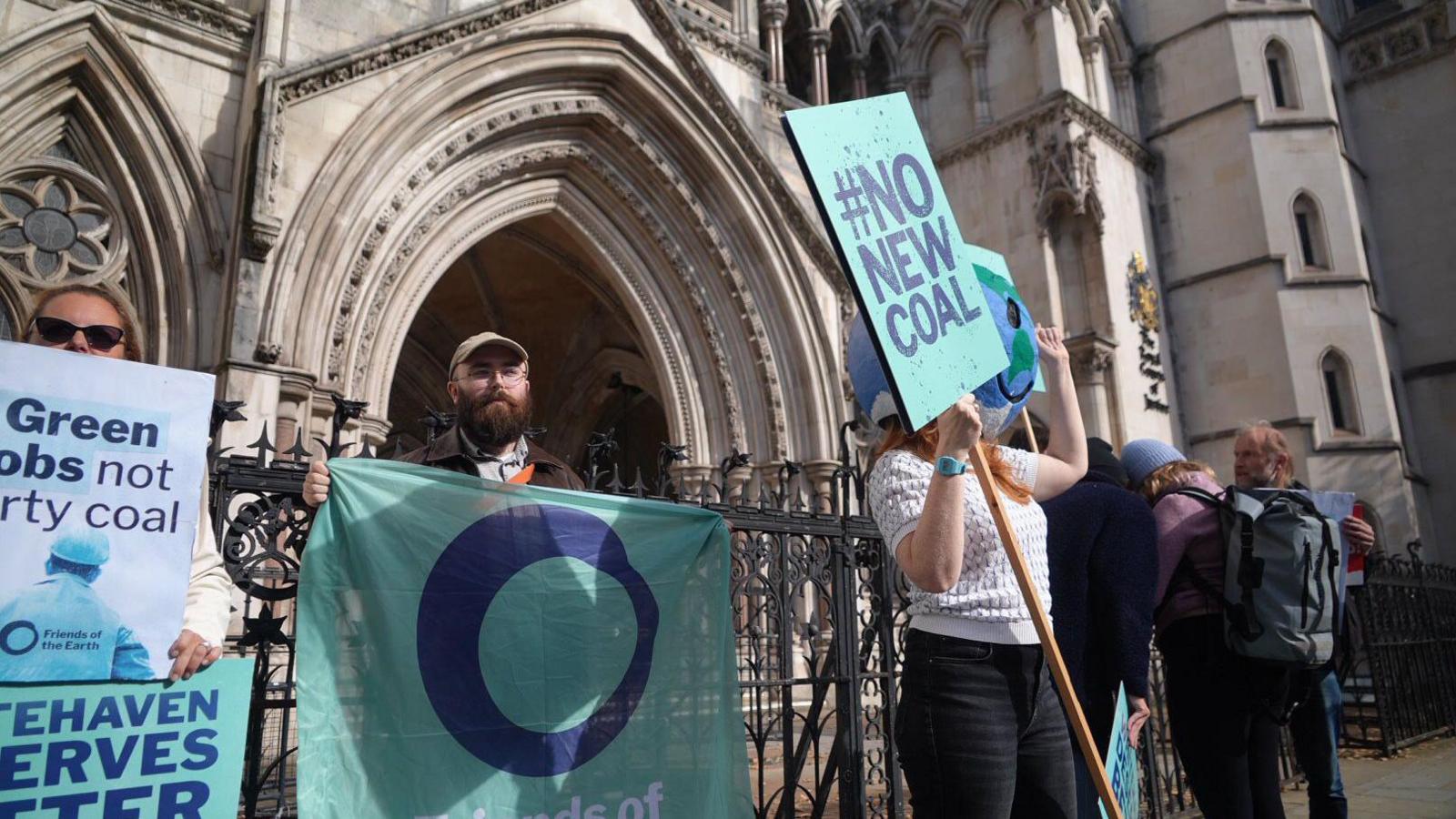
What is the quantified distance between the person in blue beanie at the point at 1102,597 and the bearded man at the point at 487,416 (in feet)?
5.54

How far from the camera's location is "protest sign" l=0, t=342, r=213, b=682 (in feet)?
7.02

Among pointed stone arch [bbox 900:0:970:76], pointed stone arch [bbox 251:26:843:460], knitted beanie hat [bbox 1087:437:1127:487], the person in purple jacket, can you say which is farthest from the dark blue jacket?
pointed stone arch [bbox 900:0:970:76]

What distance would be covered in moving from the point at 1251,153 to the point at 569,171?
1392 cm

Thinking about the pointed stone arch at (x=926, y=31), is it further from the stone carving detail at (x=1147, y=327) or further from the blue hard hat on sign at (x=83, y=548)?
the blue hard hat on sign at (x=83, y=548)

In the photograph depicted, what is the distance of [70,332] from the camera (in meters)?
2.37

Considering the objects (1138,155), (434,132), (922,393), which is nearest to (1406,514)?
(1138,155)

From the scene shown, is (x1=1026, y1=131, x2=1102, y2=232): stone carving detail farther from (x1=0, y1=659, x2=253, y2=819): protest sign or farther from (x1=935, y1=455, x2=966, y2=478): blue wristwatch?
(x1=0, y1=659, x2=253, y2=819): protest sign

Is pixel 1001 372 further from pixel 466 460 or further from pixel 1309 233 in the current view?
pixel 1309 233

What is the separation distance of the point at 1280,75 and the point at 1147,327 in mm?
6104

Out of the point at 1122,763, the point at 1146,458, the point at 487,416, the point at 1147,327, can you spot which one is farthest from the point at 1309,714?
the point at 1147,327

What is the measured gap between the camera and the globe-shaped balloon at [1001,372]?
9.04 feet

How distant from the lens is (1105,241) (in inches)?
687

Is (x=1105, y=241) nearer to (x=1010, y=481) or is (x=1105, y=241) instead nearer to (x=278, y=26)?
(x=278, y=26)

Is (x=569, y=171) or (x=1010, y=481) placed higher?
(x=569, y=171)
